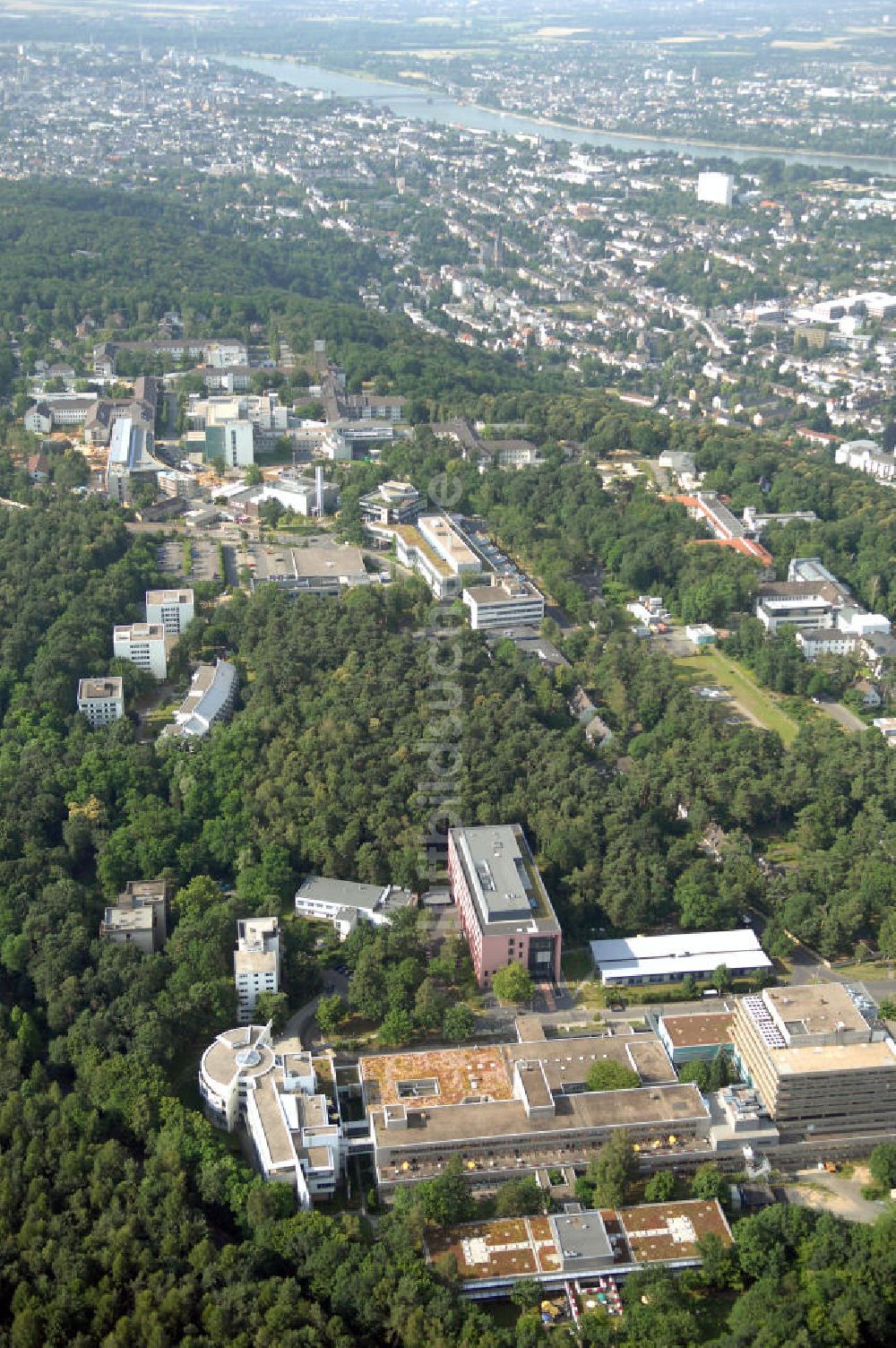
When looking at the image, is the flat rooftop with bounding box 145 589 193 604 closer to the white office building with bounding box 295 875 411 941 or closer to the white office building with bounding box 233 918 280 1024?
the white office building with bounding box 295 875 411 941

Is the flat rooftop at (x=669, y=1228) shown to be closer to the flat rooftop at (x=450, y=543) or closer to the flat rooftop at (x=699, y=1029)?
the flat rooftop at (x=699, y=1029)

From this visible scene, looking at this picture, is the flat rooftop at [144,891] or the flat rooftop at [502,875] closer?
the flat rooftop at [502,875]

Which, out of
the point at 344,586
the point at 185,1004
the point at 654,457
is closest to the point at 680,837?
the point at 185,1004

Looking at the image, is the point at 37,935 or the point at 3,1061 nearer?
the point at 3,1061

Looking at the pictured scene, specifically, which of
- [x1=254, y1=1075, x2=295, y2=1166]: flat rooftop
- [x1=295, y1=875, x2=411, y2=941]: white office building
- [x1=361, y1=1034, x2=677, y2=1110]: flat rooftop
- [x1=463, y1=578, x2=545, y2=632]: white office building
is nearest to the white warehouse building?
[x1=361, y1=1034, x2=677, y2=1110]: flat rooftop

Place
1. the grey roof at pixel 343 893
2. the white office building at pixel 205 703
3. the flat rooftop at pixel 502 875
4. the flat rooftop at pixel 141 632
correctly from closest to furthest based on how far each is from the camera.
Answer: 1. the flat rooftop at pixel 502 875
2. the grey roof at pixel 343 893
3. the white office building at pixel 205 703
4. the flat rooftop at pixel 141 632

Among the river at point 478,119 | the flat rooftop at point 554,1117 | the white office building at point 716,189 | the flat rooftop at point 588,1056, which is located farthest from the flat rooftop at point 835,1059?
the river at point 478,119

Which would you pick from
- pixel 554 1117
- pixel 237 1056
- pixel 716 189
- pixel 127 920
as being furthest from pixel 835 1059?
pixel 716 189

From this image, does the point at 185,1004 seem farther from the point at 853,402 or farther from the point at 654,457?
the point at 853,402

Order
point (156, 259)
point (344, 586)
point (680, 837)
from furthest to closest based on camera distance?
point (156, 259)
point (344, 586)
point (680, 837)
